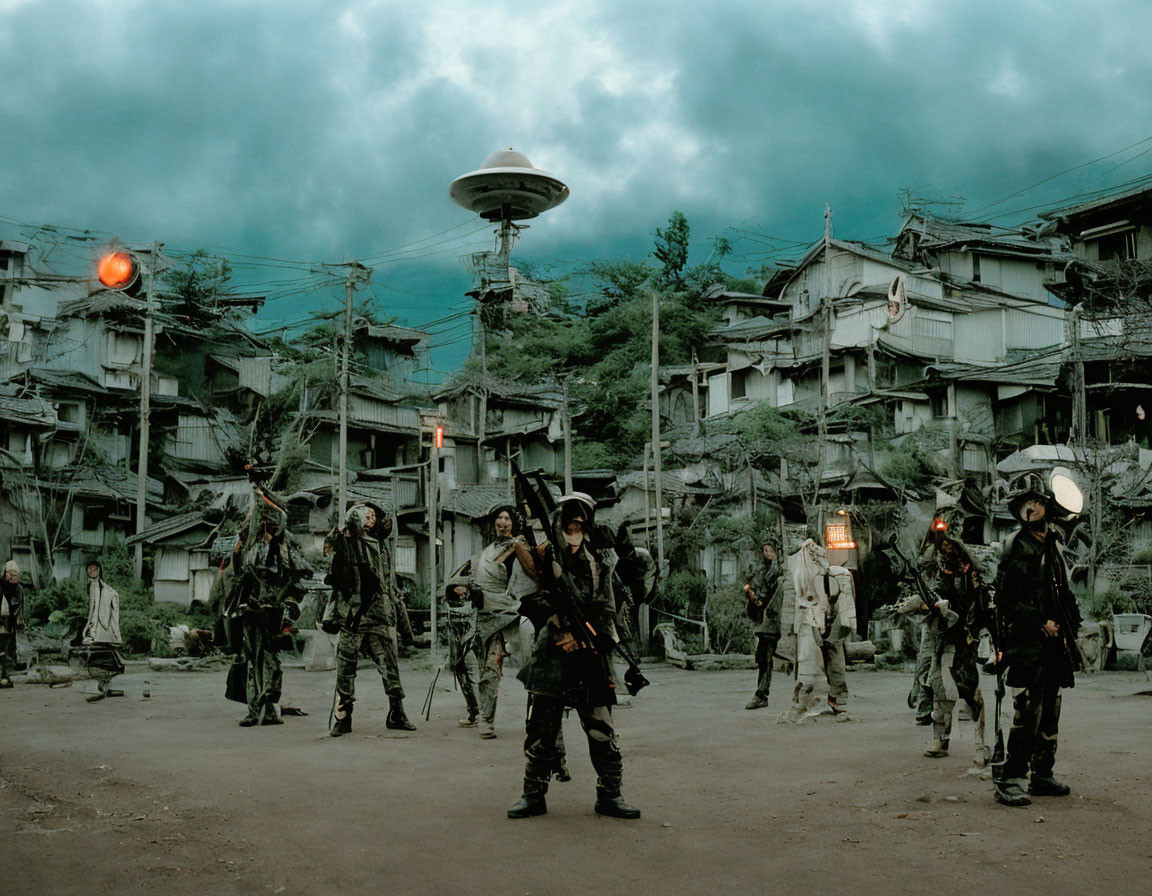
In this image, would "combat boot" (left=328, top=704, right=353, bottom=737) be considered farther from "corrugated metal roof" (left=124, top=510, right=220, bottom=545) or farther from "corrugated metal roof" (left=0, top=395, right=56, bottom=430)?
"corrugated metal roof" (left=0, top=395, right=56, bottom=430)

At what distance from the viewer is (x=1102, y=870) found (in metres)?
5.26

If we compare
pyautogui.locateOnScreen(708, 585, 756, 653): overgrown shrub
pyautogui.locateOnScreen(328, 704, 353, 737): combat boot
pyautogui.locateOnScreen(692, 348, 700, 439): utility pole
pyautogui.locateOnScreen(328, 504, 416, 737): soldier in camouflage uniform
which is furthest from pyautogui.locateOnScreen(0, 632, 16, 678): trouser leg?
pyautogui.locateOnScreen(692, 348, 700, 439): utility pole

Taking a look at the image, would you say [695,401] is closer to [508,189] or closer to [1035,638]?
[508,189]

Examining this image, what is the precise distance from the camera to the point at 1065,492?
754 centimetres

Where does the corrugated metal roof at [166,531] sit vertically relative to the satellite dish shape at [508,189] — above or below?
below

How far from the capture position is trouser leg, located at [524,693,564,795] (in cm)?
661

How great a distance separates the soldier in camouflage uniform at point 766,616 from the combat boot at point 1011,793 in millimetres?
7100

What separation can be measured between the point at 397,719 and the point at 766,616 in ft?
17.4

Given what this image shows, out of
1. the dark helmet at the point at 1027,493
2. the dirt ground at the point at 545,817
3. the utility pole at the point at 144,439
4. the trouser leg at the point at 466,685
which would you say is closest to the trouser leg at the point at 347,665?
the dirt ground at the point at 545,817

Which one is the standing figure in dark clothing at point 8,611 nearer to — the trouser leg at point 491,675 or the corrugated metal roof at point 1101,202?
the trouser leg at point 491,675

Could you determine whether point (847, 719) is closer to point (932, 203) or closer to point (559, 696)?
point (559, 696)

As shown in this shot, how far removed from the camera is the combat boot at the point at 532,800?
21.4 feet

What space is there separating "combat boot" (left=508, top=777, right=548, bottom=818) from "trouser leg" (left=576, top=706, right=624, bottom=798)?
13.8 inches

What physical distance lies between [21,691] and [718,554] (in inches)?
776
